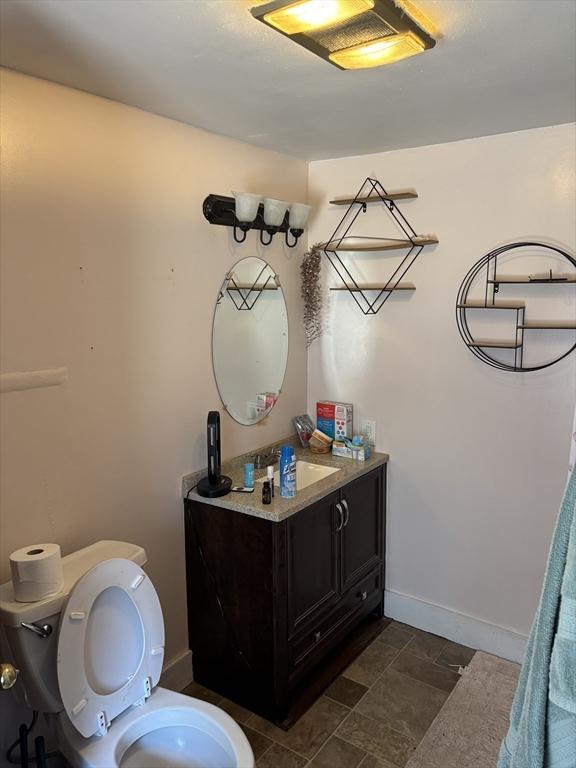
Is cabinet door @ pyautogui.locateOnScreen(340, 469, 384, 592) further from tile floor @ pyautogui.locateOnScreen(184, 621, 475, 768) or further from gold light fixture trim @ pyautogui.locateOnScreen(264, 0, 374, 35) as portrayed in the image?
gold light fixture trim @ pyautogui.locateOnScreen(264, 0, 374, 35)

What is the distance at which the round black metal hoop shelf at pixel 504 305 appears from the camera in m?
2.37

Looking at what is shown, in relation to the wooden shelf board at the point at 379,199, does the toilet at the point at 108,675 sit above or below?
below

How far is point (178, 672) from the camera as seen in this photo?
2.44m

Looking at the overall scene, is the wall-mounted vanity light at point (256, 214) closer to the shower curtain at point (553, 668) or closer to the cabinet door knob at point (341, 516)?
the cabinet door knob at point (341, 516)

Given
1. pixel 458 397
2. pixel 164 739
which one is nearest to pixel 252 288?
pixel 458 397

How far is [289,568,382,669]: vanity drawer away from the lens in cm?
236

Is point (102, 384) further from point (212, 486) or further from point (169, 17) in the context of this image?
point (169, 17)

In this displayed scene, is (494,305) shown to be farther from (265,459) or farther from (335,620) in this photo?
(335,620)

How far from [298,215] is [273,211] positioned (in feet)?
0.58

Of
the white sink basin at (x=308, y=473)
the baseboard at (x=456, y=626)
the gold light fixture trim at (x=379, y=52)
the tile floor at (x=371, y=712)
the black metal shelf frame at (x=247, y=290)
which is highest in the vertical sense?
the gold light fixture trim at (x=379, y=52)

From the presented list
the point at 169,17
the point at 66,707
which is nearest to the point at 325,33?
the point at 169,17

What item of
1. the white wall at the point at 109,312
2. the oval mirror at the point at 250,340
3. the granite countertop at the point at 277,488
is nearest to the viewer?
the white wall at the point at 109,312

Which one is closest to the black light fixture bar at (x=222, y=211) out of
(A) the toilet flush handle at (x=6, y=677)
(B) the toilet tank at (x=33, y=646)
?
(B) the toilet tank at (x=33, y=646)

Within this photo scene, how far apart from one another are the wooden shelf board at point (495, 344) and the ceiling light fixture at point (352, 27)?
51.5 inches
